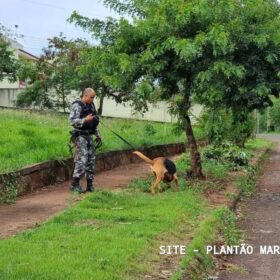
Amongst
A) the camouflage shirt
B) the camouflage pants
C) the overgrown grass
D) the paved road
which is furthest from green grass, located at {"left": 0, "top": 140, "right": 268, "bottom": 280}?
the overgrown grass

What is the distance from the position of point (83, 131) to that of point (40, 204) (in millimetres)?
1617

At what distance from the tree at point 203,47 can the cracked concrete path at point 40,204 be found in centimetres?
223

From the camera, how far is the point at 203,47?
10719 millimetres

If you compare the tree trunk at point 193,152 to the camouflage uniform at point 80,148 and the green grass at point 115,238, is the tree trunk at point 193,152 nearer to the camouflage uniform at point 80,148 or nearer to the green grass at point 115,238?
the green grass at point 115,238

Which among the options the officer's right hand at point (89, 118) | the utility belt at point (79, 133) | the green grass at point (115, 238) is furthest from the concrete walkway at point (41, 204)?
the officer's right hand at point (89, 118)

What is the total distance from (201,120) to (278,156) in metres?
10.8

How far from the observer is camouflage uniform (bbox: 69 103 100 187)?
1005 centimetres

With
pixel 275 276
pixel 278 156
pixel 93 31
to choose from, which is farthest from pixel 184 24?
pixel 278 156

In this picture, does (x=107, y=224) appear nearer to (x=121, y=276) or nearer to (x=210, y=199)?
(x=121, y=276)

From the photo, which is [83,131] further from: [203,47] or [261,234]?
[261,234]

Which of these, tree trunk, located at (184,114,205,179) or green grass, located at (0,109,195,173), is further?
tree trunk, located at (184,114,205,179)

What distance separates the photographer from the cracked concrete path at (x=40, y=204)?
7.57 meters

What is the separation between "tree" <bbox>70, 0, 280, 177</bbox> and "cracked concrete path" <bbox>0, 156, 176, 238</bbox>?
2.23m

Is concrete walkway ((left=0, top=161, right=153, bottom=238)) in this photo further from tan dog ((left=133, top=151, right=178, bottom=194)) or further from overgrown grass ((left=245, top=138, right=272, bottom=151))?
overgrown grass ((left=245, top=138, right=272, bottom=151))
